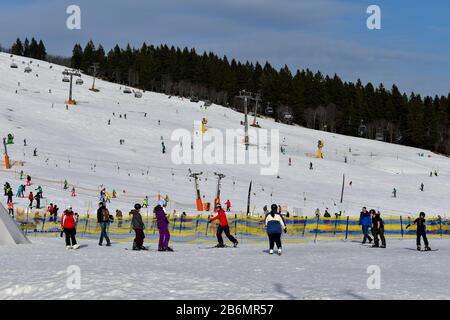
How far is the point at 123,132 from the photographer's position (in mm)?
77875

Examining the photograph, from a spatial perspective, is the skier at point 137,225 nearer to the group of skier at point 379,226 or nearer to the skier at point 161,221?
the skier at point 161,221

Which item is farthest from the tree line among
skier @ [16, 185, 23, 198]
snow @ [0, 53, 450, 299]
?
skier @ [16, 185, 23, 198]

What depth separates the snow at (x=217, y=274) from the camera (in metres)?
10.6

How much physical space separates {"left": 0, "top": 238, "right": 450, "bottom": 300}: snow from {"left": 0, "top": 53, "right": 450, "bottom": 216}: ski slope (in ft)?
57.6

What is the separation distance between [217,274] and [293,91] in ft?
460

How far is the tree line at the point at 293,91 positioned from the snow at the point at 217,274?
117980 millimetres

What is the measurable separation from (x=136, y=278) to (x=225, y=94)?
143696mm

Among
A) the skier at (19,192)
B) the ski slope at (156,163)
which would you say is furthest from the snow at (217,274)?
the ski slope at (156,163)

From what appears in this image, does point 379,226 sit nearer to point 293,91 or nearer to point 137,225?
point 137,225

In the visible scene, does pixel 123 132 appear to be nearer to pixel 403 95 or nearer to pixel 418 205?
pixel 418 205

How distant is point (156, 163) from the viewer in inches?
2379

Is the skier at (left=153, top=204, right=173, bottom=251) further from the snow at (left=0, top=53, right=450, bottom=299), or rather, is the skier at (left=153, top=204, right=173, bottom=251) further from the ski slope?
the ski slope

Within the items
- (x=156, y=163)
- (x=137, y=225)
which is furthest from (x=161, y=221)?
(x=156, y=163)
